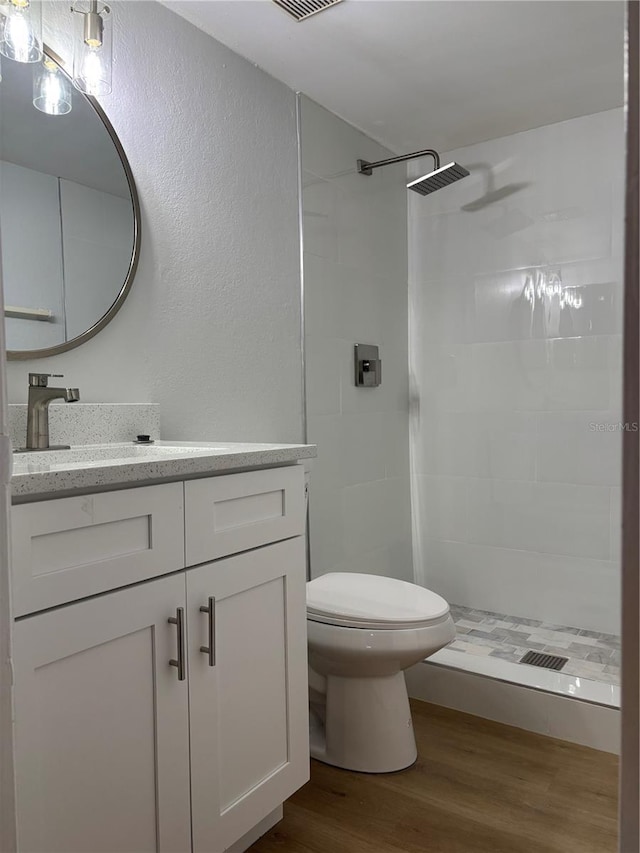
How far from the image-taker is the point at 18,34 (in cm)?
137

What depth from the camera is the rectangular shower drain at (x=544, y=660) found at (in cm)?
219

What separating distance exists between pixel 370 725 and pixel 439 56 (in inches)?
80.3

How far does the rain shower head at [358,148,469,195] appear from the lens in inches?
94.0

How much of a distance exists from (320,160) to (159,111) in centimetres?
78

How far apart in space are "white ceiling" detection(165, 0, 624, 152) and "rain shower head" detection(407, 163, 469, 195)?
0.27 meters

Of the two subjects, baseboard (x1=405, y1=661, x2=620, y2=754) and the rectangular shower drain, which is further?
the rectangular shower drain

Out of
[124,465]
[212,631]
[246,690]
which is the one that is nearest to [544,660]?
[246,690]

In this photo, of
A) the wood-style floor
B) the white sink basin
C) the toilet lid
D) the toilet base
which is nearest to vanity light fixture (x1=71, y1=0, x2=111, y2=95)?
the white sink basin

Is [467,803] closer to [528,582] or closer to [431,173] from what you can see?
[528,582]

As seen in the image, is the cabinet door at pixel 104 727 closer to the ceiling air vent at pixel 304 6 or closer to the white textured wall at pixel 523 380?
the ceiling air vent at pixel 304 6

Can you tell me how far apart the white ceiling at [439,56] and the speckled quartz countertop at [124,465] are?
125 centimetres

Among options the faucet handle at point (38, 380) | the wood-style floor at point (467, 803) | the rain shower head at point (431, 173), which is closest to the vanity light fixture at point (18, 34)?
the faucet handle at point (38, 380)

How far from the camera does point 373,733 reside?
1788 mm

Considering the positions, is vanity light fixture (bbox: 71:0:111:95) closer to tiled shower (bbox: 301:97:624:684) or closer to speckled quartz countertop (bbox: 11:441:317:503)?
speckled quartz countertop (bbox: 11:441:317:503)
